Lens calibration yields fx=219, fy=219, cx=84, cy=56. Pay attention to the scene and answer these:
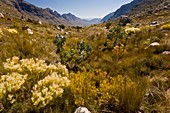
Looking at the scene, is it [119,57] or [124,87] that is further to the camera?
[119,57]

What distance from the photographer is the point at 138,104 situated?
169 inches

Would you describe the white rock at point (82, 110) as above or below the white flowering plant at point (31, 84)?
below

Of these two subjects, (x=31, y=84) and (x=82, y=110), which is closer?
(x=82, y=110)

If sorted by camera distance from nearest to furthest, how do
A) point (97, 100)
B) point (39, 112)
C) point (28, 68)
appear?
1. point (39, 112)
2. point (97, 100)
3. point (28, 68)

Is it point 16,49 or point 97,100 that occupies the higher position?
point 16,49

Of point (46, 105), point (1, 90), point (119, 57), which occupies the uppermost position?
point (1, 90)

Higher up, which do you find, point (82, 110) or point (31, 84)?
point (31, 84)

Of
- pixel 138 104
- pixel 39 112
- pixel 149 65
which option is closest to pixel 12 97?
pixel 39 112

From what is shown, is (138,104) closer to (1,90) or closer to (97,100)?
(97,100)

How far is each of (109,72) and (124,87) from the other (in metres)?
3.30

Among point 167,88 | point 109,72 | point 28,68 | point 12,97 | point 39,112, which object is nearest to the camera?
point 39,112

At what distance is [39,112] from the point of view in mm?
3895

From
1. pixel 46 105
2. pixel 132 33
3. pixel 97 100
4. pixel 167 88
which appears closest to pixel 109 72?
pixel 167 88

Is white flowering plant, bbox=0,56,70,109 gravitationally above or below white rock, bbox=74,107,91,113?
above
